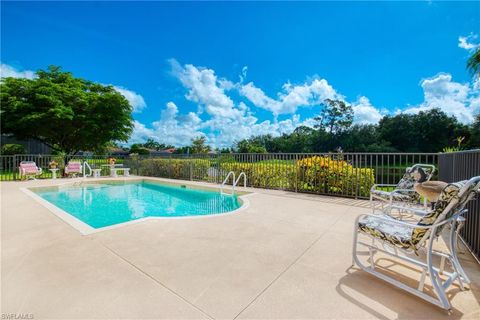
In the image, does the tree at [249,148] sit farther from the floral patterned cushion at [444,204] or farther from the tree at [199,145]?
the floral patterned cushion at [444,204]

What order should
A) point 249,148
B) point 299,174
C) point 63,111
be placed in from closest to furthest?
point 299,174
point 63,111
point 249,148

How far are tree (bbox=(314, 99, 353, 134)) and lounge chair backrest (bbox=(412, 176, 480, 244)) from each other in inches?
1516

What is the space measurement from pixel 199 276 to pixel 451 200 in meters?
2.12

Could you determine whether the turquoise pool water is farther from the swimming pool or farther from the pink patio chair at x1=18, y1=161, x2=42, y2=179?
the pink patio chair at x1=18, y1=161, x2=42, y2=179

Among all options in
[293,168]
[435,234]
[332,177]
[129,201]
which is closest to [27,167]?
[129,201]

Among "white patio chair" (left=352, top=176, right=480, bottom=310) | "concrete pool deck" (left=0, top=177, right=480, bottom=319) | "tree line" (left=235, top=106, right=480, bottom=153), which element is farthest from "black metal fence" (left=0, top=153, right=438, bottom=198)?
"tree line" (left=235, top=106, right=480, bottom=153)

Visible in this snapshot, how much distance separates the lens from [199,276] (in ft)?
6.59

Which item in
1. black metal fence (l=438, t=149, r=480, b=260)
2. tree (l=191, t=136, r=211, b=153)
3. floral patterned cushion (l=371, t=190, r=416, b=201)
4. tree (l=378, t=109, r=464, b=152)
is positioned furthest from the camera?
tree (l=191, t=136, r=211, b=153)

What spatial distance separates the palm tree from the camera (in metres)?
7.86

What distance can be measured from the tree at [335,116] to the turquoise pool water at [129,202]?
113ft

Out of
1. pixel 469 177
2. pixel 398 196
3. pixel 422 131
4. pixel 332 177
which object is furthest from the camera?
pixel 422 131

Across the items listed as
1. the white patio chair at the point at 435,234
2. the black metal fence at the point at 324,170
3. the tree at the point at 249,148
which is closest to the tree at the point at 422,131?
the tree at the point at 249,148

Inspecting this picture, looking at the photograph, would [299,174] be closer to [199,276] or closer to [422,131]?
[199,276]

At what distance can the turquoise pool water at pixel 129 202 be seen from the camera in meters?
5.48
